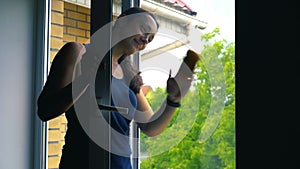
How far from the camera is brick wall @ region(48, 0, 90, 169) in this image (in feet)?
8.04

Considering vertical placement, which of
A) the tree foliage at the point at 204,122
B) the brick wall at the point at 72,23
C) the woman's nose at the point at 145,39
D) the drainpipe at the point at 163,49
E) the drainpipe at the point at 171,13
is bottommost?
the tree foliage at the point at 204,122

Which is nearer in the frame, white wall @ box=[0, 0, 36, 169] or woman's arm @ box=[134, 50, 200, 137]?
woman's arm @ box=[134, 50, 200, 137]

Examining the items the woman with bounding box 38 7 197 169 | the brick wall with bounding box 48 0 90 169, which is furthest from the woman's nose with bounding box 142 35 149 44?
the brick wall with bounding box 48 0 90 169

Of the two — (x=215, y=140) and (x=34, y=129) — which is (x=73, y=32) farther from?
(x=215, y=140)

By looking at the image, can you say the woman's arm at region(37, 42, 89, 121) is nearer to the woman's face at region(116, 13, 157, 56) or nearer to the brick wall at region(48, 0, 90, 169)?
the woman's face at region(116, 13, 157, 56)

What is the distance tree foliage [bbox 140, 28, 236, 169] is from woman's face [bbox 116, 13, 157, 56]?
0.62 feet

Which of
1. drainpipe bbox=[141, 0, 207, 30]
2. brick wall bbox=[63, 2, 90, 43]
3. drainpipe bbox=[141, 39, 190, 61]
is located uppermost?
brick wall bbox=[63, 2, 90, 43]

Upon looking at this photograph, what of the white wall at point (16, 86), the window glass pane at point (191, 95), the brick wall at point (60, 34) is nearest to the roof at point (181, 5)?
the window glass pane at point (191, 95)

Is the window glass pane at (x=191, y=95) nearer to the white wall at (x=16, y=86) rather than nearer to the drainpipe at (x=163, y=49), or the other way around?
the drainpipe at (x=163, y=49)

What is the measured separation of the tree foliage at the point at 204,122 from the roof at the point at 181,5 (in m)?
0.13

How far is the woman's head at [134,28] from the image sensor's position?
53.0 inches

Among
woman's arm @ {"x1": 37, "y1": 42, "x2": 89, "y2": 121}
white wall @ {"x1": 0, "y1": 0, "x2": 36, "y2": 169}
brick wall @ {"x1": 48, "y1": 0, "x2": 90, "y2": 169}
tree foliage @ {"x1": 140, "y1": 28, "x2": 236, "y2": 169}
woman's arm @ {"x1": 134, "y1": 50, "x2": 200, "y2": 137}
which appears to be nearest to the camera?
Result: tree foliage @ {"x1": 140, "y1": 28, "x2": 236, "y2": 169}

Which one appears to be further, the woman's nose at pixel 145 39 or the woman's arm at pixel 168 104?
the woman's nose at pixel 145 39

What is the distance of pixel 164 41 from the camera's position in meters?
1.45
